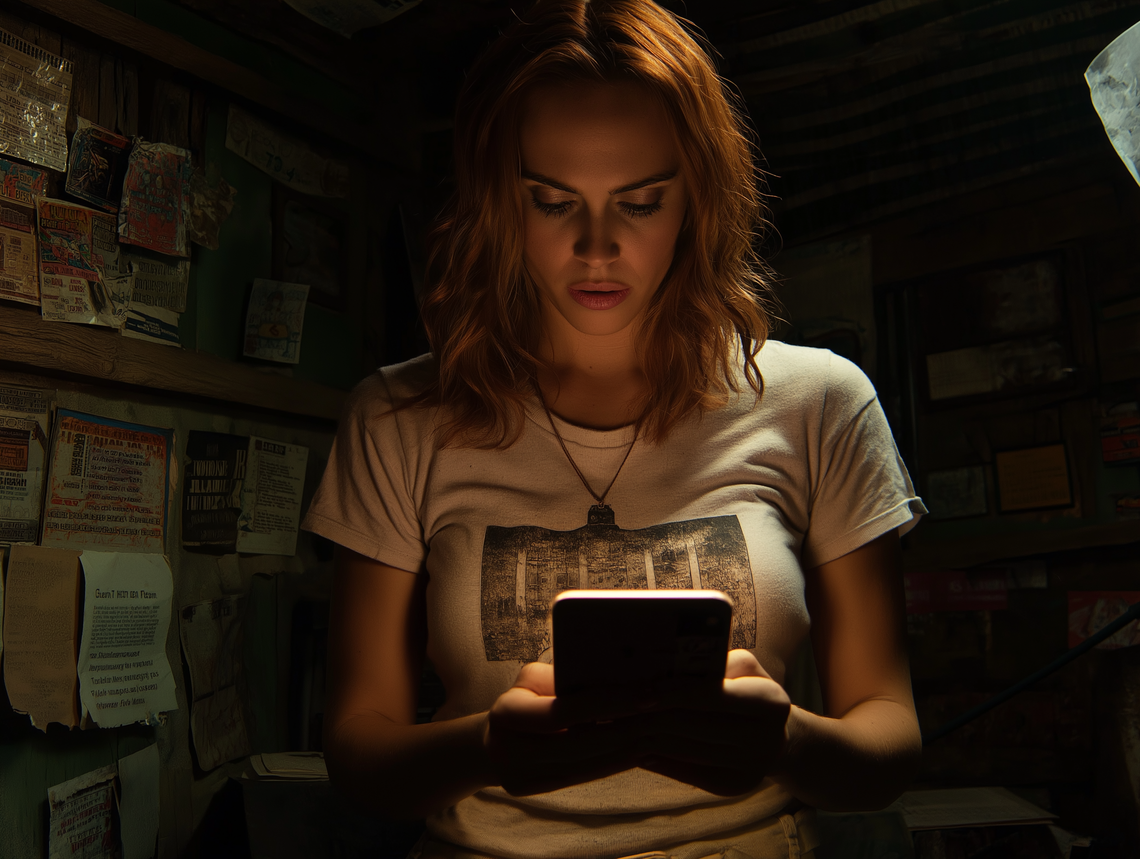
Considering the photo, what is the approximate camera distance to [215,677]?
6.82 feet

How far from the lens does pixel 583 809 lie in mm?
1039

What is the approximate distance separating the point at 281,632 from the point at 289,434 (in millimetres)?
537

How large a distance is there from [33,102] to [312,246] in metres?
0.90

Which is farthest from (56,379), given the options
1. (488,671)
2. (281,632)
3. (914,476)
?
(914,476)

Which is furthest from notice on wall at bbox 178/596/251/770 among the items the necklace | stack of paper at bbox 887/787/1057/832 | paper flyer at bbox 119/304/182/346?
stack of paper at bbox 887/787/1057/832

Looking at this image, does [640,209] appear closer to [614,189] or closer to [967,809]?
[614,189]

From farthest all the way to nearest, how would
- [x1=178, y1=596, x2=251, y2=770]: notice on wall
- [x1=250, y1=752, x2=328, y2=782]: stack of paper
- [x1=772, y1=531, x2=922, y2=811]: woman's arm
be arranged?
1. [x1=178, y1=596, x2=251, y2=770]: notice on wall
2. [x1=250, y1=752, x2=328, y2=782]: stack of paper
3. [x1=772, y1=531, x2=922, y2=811]: woman's arm

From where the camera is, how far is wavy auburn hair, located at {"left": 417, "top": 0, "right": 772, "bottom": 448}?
1160mm

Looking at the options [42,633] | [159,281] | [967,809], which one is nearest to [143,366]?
[159,281]

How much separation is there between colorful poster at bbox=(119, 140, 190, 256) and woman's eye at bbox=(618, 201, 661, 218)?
1263mm

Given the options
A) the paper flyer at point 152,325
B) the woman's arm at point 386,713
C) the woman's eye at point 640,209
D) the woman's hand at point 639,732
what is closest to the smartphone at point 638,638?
the woman's hand at point 639,732

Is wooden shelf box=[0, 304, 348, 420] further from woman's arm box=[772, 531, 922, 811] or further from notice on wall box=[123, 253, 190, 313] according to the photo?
woman's arm box=[772, 531, 922, 811]

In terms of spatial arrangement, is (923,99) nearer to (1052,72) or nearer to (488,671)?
(1052,72)

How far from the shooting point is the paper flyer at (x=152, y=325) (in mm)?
1889
